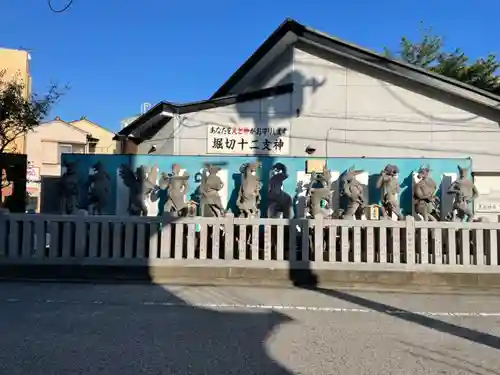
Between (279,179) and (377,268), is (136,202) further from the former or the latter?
(377,268)

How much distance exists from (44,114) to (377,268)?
1104cm

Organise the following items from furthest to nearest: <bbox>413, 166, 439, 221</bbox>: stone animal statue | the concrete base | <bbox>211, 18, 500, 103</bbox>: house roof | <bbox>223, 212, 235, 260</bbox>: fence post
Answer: <bbox>211, 18, 500, 103</bbox>: house roof, <bbox>413, 166, 439, 221</bbox>: stone animal statue, <bbox>223, 212, 235, 260</bbox>: fence post, the concrete base

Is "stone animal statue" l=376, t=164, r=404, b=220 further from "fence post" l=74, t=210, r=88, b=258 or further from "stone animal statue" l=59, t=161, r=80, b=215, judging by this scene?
"stone animal statue" l=59, t=161, r=80, b=215

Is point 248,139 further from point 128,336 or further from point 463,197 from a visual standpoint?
point 128,336

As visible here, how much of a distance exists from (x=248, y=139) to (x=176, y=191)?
9.59ft

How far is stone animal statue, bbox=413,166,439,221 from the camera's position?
11.5 metres

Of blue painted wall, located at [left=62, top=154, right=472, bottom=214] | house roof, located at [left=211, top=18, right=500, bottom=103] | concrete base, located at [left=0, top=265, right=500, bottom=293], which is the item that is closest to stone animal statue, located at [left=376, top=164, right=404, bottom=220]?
blue painted wall, located at [left=62, top=154, right=472, bottom=214]

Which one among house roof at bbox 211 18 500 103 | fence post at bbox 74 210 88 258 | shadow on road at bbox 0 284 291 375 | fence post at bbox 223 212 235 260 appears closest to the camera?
shadow on road at bbox 0 284 291 375

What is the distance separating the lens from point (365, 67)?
1378 cm

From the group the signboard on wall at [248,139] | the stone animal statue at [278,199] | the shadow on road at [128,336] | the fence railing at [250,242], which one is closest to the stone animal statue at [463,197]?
the fence railing at [250,242]

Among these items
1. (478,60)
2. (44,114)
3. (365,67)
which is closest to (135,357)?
(365,67)

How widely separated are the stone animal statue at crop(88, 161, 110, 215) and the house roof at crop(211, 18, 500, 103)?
16.8ft

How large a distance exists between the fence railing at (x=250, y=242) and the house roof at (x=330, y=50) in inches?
221

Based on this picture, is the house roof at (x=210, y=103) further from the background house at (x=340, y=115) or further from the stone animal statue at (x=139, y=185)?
the stone animal statue at (x=139, y=185)
